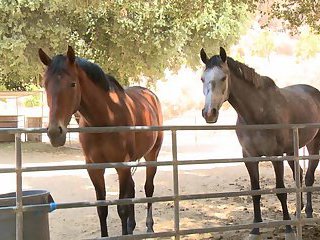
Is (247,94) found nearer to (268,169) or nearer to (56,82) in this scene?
(56,82)

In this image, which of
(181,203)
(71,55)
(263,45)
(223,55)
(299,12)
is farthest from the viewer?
(263,45)

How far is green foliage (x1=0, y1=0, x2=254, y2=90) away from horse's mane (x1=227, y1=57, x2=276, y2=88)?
862 cm

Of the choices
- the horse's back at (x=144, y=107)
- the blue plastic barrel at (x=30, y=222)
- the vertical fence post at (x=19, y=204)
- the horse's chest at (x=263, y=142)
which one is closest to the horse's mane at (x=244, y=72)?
the horse's chest at (x=263, y=142)

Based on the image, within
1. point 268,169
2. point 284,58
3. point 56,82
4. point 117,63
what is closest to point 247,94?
point 56,82

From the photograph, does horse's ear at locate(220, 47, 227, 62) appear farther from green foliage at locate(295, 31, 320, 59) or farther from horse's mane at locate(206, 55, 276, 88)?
green foliage at locate(295, 31, 320, 59)

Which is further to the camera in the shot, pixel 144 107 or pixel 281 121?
pixel 144 107

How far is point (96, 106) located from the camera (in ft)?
14.8

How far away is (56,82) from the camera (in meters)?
3.62

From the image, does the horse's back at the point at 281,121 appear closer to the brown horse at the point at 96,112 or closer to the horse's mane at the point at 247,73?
the horse's mane at the point at 247,73

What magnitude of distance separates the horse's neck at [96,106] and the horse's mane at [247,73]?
1.40 m

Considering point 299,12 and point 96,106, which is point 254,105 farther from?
point 299,12

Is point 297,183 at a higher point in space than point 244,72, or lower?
lower

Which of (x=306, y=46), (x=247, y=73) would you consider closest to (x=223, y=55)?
(x=247, y=73)

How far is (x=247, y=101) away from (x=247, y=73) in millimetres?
311
